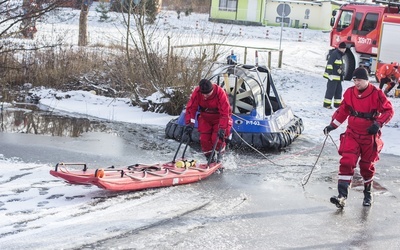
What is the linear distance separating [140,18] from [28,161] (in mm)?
6060

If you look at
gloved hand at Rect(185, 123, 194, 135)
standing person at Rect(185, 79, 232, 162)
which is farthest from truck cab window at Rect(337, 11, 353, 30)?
gloved hand at Rect(185, 123, 194, 135)

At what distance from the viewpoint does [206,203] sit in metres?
7.81

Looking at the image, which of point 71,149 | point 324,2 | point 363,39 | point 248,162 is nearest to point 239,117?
point 248,162

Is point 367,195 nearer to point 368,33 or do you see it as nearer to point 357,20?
point 368,33

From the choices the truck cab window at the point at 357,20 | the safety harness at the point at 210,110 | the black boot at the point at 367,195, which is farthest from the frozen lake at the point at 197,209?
the truck cab window at the point at 357,20

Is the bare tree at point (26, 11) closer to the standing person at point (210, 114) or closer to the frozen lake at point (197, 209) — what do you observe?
the frozen lake at point (197, 209)

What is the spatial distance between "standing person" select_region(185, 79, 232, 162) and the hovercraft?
1.07 m

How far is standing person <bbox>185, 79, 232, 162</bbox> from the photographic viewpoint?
9.32 metres

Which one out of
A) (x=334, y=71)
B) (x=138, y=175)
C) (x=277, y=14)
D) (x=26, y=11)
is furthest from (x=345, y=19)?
(x=277, y=14)

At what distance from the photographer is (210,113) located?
9680mm

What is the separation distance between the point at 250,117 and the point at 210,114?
70.9 inches

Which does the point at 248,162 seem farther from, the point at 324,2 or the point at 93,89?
the point at 324,2

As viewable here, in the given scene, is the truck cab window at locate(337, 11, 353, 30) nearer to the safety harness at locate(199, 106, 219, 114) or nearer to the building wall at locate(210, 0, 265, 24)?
the safety harness at locate(199, 106, 219, 114)

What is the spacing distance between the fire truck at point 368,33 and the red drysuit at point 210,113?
47.8ft
